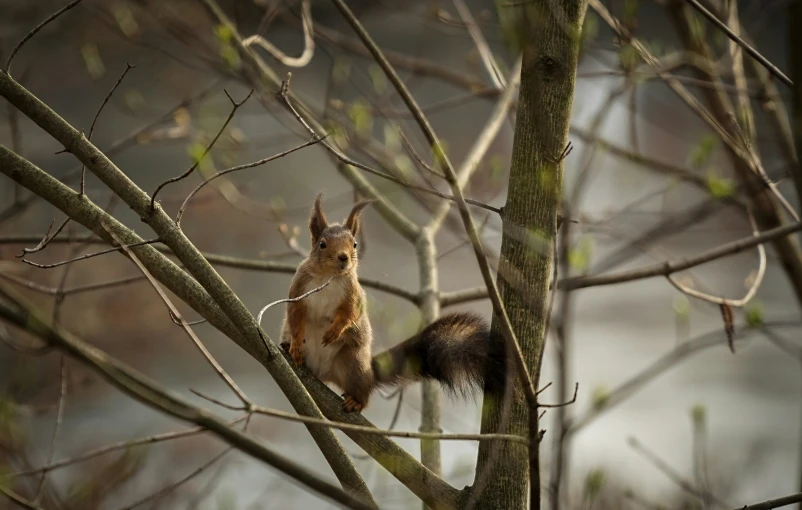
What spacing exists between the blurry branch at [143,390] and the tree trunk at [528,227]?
0.45 metres

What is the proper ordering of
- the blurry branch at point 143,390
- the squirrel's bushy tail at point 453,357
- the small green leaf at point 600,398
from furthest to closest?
the squirrel's bushy tail at point 453,357 → the small green leaf at point 600,398 → the blurry branch at point 143,390

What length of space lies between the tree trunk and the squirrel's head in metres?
0.53

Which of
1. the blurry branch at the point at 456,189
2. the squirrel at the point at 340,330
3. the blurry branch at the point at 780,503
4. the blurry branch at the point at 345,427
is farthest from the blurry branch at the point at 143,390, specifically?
the squirrel at the point at 340,330

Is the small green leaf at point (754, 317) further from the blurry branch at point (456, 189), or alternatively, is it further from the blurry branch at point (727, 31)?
the blurry branch at point (456, 189)

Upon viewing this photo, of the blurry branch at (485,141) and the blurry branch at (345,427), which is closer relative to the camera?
the blurry branch at (345,427)

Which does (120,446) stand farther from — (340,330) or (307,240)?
(307,240)

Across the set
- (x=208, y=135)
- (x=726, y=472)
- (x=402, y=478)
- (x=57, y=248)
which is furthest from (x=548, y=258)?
(x=57, y=248)

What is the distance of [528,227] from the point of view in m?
1.21

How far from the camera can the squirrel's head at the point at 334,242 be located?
170 centimetres

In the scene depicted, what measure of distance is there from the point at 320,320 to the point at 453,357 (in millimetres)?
387

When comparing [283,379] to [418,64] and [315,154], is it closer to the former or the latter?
[418,64]

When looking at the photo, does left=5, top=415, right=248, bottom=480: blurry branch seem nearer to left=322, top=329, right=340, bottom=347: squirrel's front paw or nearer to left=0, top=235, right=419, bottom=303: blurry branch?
left=0, top=235, right=419, bottom=303: blurry branch

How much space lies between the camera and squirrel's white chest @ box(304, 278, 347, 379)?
5.72 ft

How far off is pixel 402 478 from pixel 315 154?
4.92m
